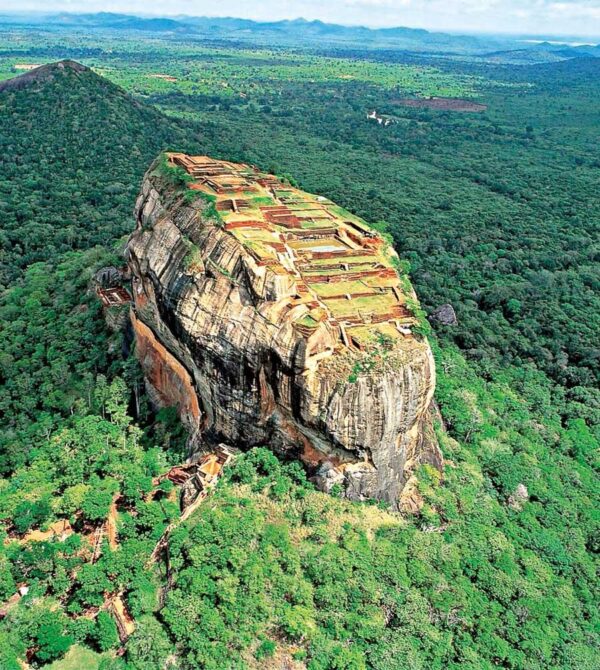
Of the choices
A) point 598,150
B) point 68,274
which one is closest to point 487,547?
point 68,274

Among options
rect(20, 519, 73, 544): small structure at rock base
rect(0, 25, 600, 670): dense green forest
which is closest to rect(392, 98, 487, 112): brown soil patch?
rect(0, 25, 600, 670): dense green forest

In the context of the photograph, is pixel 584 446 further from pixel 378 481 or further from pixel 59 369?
pixel 59 369

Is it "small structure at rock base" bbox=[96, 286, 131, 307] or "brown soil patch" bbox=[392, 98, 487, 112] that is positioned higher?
"small structure at rock base" bbox=[96, 286, 131, 307]

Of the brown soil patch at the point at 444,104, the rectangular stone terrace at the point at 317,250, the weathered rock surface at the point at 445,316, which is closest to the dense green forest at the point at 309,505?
the weathered rock surface at the point at 445,316

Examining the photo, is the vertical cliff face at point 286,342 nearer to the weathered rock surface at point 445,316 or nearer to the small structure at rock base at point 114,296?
the small structure at rock base at point 114,296

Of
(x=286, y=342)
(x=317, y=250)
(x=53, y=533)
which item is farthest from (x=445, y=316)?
(x=53, y=533)

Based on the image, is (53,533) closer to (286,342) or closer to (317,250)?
(286,342)

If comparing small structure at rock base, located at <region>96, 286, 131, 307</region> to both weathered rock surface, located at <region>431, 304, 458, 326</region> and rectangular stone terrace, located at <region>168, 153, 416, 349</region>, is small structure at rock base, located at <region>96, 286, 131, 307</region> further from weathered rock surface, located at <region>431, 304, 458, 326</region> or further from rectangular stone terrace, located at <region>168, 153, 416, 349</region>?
weathered rock surface, located at <region>431, 304, 458, 326</region>
